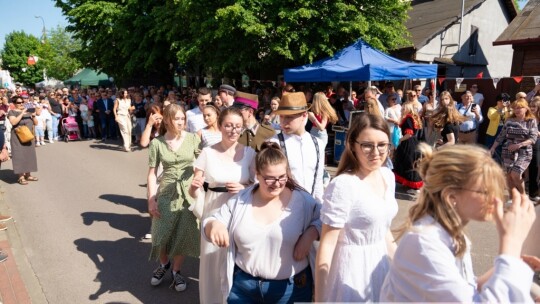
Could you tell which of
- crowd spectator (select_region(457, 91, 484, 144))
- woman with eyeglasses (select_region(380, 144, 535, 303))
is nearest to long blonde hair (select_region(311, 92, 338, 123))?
crowd spectator (select_region(457, 91, 484, 144))

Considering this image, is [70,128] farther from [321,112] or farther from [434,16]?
[434,16]

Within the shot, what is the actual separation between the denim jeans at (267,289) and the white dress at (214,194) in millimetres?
932

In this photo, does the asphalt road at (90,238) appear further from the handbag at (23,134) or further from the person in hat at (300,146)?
Result: the person in hat at (300,146)

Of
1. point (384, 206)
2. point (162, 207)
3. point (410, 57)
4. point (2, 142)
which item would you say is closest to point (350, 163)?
point (384, 206)

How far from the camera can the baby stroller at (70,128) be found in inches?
583

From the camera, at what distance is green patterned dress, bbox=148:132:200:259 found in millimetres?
3967

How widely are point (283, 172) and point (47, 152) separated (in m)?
12.5

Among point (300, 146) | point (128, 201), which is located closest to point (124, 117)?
point (128, 201)

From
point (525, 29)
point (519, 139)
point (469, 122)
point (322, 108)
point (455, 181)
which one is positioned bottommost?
point (519, 139)

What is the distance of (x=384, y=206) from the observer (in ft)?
6.66

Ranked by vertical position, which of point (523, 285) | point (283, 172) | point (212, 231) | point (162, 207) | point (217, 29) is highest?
point (217, 29)

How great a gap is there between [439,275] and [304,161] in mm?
2020

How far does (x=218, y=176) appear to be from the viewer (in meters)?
3.17

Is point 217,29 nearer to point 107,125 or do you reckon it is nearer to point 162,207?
point 107,125
